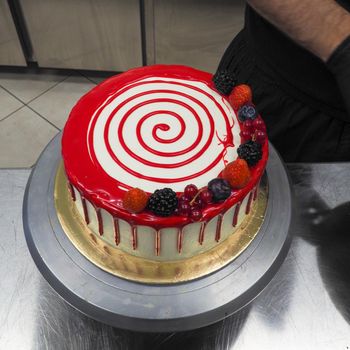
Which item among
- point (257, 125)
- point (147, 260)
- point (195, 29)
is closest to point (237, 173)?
point (257, 125)

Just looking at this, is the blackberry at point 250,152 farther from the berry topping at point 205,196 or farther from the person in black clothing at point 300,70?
the person in black clothing at point 300,70

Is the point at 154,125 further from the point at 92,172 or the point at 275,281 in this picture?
the point at 275,281

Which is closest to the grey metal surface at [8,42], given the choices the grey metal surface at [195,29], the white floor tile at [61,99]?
the white floor tile at [61,99]

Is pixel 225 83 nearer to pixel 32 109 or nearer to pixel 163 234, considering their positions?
pixel 163 234

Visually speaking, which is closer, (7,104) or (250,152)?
(250,152)

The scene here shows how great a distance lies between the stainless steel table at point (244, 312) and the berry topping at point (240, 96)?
0.96ft

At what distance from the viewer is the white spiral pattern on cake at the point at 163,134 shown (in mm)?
794

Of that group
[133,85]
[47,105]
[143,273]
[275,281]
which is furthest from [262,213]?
[47,105]

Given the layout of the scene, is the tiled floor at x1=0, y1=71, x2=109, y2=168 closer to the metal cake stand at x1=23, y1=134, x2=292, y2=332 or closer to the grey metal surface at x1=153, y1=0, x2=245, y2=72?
the grey metal surface at x1=153, y1=0, x2=245, y2=72

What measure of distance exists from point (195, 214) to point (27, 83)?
1864 millimetres

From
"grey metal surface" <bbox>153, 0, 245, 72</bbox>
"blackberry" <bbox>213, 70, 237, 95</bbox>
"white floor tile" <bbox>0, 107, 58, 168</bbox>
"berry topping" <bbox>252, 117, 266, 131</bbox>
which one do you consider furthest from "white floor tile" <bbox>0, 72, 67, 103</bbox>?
"berry topping" <bbox>252, 117, 266, 131</bbox>

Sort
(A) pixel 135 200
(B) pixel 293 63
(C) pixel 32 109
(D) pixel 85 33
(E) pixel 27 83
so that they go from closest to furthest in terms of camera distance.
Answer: (A) pixel 135 200, (B) pixel 293 63, (D) pixel 85 33, (C) pixel 32 109, (E) pixel 27 83

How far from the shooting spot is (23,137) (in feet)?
6.86

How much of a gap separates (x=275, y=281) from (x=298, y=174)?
0.26 metres
